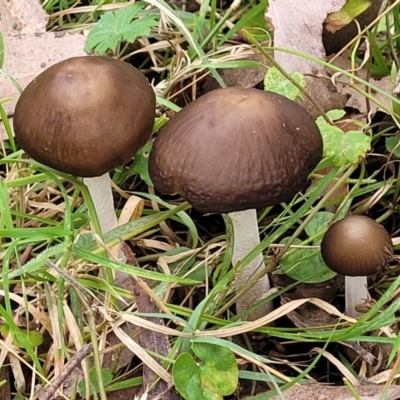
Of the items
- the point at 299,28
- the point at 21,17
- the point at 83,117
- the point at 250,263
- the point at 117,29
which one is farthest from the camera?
the point at 21,17

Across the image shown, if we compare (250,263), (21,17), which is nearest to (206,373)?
(250,263)

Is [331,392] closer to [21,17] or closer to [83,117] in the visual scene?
[83,117]

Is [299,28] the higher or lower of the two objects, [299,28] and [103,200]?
the higher

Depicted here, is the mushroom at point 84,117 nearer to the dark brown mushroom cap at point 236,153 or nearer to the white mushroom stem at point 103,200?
the dark brown mushroom cap at point 236,153

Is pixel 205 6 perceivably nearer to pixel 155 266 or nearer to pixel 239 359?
pixel 155 266

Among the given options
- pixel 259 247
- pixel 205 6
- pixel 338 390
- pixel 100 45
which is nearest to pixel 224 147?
pixel 259 247

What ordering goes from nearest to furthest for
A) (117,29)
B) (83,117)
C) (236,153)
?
(236,153) < (83,117) < (117,29)

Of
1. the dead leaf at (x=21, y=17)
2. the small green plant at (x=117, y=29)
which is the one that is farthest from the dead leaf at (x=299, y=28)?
the dead leaf at (x=21, y=17)

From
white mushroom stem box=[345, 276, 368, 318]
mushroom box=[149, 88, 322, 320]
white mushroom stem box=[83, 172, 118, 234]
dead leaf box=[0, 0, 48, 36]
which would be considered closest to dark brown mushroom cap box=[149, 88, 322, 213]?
mushroom box=[149, 88, 322, 320]
